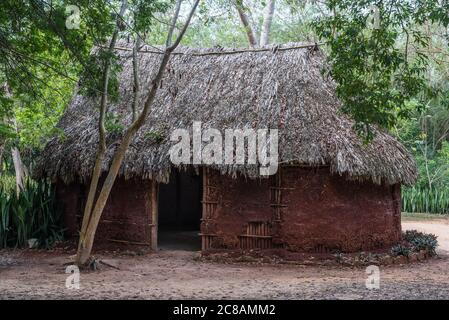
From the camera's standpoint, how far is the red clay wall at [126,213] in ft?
37.9

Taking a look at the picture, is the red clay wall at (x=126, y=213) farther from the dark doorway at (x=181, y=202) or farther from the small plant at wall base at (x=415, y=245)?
the small plant at wall base at (x=415, y=245)

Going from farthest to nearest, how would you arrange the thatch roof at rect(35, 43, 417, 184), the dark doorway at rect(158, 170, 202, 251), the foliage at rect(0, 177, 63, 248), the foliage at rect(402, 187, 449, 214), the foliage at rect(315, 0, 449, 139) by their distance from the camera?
the foliage at rect(402, 187, 449, 214)
the dark doorway at rect(158, 170, 202, 251)
the foliage at rect(0, 177, 63, 248)
the thatch roof at rect(35, 43, 417, 184)
the foliage at rect(315, 0, 449, 139)

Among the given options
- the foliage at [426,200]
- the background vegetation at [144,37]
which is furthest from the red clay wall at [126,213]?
the foliage at [426,200]

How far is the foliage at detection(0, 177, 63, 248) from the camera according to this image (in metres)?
12.0

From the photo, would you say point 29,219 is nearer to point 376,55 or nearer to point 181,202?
point 181,202

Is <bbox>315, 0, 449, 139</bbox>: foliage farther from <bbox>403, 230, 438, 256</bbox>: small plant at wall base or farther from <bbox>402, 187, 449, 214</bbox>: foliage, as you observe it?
<bbox>402, 187, 449, 214</bbox>: foliage

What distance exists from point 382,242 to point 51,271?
627cm

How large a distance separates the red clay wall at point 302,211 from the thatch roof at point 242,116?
1.38ft

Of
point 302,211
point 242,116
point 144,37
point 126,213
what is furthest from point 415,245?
point 144,37

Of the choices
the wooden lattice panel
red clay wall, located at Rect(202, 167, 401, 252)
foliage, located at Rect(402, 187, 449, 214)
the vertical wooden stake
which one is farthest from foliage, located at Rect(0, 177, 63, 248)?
foliage, located at Rect(402, 187, 449, 214)

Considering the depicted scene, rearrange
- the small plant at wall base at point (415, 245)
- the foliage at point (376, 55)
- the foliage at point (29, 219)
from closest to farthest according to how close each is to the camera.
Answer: the foliage at point (376, 55), the small plant at wall base at point (415, 245), the foliage at point (29, 219)

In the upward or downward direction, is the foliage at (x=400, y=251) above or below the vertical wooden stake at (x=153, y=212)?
below

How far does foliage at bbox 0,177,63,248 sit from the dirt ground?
0.60 metres

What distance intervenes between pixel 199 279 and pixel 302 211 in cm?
270
